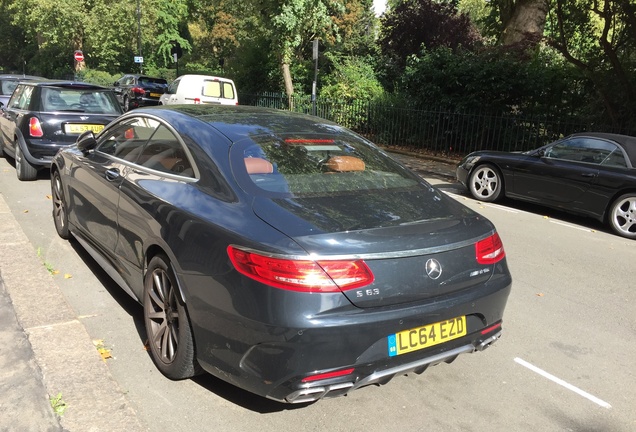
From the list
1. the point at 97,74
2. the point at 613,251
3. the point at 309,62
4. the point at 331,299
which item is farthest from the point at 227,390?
the point at 97,74

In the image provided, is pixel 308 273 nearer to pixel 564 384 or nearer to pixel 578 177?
pixel 564 384

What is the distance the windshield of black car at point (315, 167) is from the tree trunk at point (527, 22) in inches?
560

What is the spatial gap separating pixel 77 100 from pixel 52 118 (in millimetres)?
571

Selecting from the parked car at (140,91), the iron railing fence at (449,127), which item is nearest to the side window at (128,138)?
the iron railing fence at (449,127)

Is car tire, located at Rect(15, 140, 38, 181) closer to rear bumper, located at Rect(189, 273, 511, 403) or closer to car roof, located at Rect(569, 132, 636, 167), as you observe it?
rear bumper, located at Rect(189, 273, 511, 403)

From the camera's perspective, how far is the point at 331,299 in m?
2.47

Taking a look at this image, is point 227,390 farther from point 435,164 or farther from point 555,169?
point 435,164

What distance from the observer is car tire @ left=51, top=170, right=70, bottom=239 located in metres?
5.58

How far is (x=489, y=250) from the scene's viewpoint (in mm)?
3061

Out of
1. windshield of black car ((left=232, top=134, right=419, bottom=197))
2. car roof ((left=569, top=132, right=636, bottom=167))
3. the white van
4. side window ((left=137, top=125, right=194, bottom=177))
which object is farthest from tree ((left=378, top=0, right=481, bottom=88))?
side window ((left=137, top=125, right=194, bottom=177))

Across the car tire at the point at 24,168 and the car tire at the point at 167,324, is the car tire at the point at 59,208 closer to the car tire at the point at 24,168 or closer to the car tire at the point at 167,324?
the car tire at the point at 167,324

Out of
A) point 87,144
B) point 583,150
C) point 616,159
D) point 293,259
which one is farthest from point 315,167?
point 583,150

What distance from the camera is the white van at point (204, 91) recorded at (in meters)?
17.5

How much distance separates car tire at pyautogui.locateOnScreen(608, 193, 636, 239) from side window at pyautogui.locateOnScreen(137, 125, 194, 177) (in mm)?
6658
